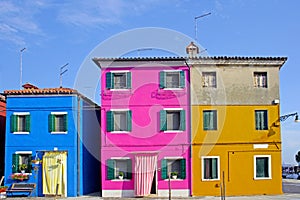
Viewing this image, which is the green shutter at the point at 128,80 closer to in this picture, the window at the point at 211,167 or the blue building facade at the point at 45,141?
the blue building facade at the point at 45,141

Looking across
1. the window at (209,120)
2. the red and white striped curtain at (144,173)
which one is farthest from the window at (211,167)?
the red and white striped curtain at (144,173)

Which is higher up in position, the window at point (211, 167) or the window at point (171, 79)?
the window at point (171, 79)

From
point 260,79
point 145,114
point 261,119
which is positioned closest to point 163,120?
point 145,114

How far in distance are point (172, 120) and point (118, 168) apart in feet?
13.9

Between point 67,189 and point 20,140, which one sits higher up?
point 20,140

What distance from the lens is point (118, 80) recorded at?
28.2 meters

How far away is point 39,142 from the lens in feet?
90.1

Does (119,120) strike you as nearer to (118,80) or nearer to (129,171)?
(118,80)

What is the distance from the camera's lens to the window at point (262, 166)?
27.7 metres

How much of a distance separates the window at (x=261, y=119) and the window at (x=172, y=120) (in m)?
4.38

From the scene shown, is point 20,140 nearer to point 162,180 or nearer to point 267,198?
point 162,180

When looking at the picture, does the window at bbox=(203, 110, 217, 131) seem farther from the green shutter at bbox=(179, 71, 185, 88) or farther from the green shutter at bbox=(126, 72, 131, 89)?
the green shutter at bbox=(126, 72, 131, 89)

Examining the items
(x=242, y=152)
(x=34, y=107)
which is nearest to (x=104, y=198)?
(x=34, y=107)

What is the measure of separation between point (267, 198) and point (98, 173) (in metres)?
11.7
